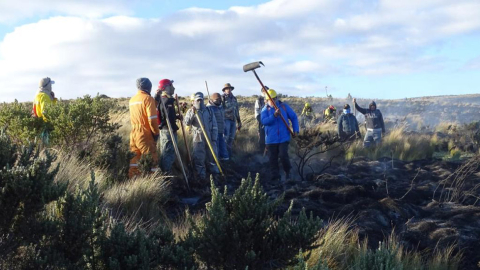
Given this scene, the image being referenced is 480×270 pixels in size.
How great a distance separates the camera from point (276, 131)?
1092cm

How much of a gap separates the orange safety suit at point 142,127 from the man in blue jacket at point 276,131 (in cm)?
262

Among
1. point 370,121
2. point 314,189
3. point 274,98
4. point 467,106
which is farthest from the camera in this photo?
point 467,106

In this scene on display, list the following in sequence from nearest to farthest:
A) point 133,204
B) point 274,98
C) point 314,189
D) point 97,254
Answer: point 97,254 → point 133,204 → point 314,189 → point 274,98

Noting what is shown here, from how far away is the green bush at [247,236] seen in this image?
14.4ft

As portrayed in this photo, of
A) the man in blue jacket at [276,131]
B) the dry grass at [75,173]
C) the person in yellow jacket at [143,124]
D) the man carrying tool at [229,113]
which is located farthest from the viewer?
the man carrying tool at [229,113]

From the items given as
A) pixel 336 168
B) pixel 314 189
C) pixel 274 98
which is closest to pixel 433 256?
pixel 314 189

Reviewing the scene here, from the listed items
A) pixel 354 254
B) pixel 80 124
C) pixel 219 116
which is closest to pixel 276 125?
pixel 219 116

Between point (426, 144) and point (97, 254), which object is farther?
point (426, 144)

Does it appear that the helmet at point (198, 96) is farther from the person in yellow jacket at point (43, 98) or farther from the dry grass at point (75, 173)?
the dry grass at point (75, 173)

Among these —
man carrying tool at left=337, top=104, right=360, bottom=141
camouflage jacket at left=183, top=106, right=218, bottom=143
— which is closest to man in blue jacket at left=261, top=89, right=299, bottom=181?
camouflage jacket at left=183, top=106, right=218, bottom=143

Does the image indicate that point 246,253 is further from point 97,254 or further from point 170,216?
point 170,216

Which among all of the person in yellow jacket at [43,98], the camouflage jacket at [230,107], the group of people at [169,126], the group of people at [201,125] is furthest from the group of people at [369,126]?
the person in yellow jacket at [43,98]

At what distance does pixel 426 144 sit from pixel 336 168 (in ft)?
16.3

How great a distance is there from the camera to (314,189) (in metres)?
9.26
